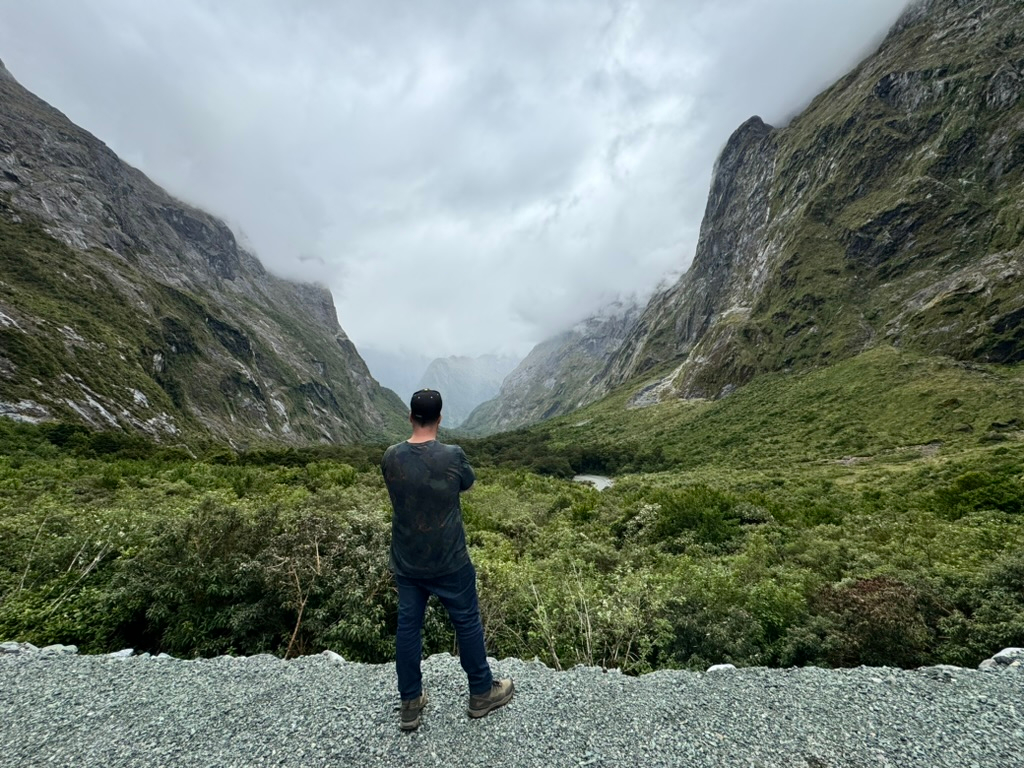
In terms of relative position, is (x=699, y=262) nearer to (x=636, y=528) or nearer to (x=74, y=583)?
(x=636, y=528)

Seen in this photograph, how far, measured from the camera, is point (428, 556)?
465 cm

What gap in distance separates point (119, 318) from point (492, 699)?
4041 inches

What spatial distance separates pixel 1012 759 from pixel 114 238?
15918cm

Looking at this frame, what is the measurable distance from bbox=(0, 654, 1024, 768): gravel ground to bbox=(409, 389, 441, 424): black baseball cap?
327 centimetres

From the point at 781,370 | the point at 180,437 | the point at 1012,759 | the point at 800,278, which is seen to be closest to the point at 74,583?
the point at 1012,759

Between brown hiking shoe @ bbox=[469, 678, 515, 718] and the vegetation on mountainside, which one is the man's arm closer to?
brown hiking shoe @ bbox=[469, 678, 515, 718]

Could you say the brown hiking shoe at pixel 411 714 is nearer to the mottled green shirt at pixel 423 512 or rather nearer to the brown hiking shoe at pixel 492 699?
the brown hiking shoe at pixel 492 699

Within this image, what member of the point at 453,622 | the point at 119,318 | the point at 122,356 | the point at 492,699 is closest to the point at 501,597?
the point at 492,699

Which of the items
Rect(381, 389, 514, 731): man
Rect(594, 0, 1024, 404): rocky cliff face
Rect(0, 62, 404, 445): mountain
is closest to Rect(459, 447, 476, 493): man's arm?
Rect(381, 389, 514, 731): man

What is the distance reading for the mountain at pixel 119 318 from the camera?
5400 cm

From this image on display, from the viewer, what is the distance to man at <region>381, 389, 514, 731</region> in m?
4.63

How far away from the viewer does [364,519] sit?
381 inches

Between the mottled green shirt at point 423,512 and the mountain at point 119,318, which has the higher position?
the mountain at point 119,318

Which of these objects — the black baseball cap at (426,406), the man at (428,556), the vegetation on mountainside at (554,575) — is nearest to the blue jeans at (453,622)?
the man at (428,556)
